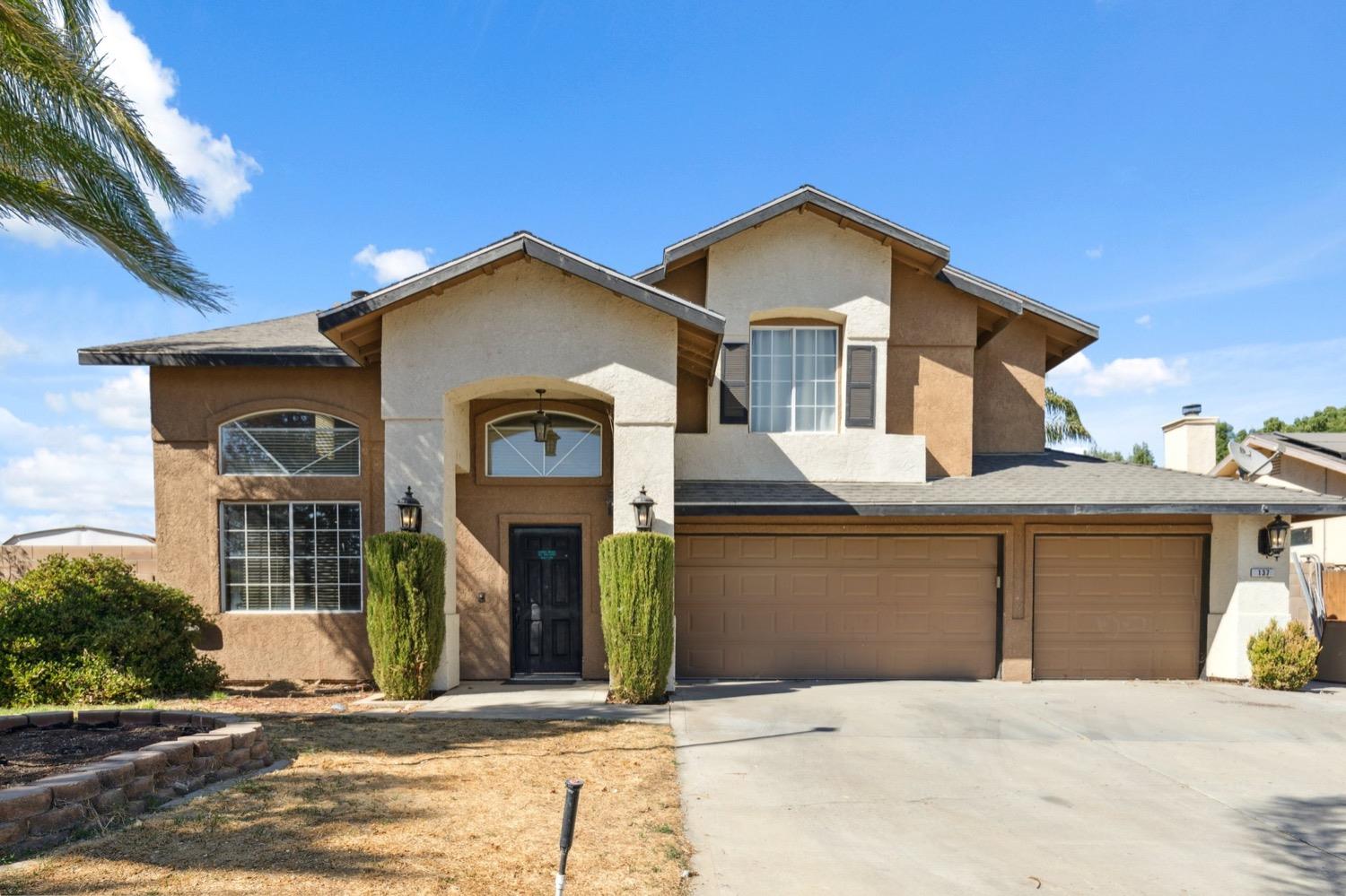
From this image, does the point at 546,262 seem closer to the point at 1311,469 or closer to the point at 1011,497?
the point at 1011,497

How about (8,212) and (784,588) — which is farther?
(784,588)

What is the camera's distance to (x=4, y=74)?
21.2 ft

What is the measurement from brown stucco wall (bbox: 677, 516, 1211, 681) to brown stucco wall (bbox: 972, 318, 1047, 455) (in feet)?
6.39

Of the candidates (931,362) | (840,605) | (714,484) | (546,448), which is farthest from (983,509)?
(546,448)

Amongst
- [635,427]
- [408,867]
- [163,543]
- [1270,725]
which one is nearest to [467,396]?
[635,427]

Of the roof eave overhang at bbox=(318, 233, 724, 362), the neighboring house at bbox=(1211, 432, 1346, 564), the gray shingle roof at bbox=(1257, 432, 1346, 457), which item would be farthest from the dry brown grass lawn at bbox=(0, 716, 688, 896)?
the gray shingle roof at bbox=(1257, 432, 1346, 457)

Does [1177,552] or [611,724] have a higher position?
[1177,552]

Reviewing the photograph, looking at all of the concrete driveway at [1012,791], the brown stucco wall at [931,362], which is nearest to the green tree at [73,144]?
the concrete driveway at [1012,791]

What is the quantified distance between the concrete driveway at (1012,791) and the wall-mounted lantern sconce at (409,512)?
3.88 meters

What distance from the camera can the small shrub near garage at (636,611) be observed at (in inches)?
335

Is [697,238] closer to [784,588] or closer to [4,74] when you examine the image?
[784,588]

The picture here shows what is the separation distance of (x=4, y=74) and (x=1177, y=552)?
14858 millimetres

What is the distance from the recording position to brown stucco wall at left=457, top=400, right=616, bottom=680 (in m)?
10.0

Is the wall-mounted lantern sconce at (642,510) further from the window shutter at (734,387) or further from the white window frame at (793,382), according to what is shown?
the white window frame at (793,382)
